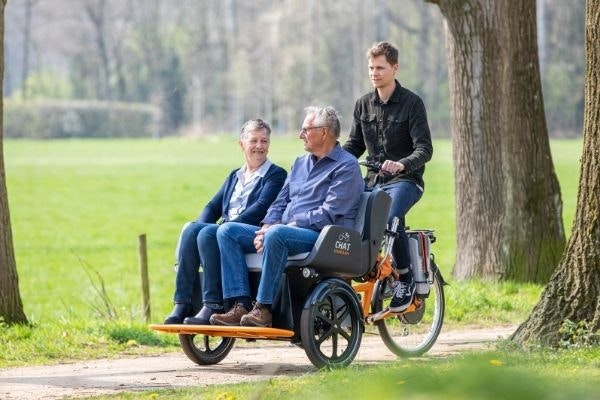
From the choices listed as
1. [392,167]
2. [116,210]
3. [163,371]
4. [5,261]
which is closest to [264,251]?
[392,167]

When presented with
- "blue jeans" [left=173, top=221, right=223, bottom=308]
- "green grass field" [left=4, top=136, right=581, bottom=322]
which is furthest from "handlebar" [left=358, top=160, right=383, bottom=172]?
"green grass field" [left=4, top=136, right=581, bottom=322]

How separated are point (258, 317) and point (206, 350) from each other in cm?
113

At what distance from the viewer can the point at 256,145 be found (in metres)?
8.25

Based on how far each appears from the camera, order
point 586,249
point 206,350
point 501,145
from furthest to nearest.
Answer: point 501,145, point 206,350, point 586,249

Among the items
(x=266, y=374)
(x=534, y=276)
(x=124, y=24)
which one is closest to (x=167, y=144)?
(x=124, y=24)

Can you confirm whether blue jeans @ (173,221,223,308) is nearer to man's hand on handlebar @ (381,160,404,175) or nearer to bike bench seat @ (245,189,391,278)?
bike bench seat @ (245,189,391,278)

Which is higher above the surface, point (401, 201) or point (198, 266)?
point (401, 201)

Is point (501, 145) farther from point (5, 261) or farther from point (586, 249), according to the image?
point (5, 261)

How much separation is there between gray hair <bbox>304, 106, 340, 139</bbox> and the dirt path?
1.44 meters

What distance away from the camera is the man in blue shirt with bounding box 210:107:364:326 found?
7.68 metres

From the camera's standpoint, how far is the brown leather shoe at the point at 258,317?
25.1 ft

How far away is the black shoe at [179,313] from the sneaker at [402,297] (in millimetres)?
1325

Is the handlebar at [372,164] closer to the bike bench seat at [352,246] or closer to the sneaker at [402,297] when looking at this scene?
the bike bench seat at [352,246]

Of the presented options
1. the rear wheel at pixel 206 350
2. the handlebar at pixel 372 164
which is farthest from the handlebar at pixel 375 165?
the rear wheel at pixel 206 350
